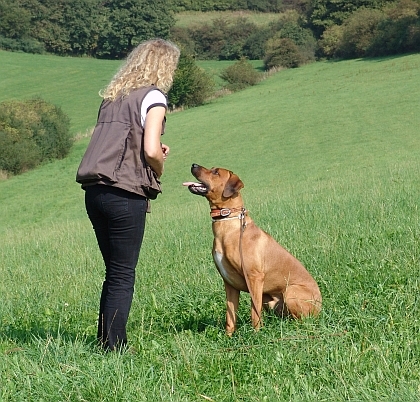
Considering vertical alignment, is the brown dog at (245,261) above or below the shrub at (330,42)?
below

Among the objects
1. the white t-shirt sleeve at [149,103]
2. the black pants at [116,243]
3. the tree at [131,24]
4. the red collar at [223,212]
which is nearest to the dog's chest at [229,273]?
the red collar at [223,212]

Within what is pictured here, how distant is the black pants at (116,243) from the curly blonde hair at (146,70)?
721 mm

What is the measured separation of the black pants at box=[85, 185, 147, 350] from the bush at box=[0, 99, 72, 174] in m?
36.4

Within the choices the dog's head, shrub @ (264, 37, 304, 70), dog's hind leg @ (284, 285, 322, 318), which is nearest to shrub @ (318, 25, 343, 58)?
shrub @ (264, 37, 304, 70)

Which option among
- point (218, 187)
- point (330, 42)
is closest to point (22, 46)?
point (330, 42)

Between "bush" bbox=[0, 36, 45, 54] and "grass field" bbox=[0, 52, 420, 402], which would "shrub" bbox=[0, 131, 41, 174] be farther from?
"bush" bbox=[0, 36, 45, 54]

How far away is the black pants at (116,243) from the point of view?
4414mm

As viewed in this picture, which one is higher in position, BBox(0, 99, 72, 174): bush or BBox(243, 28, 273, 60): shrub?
BBox(243, 28, 273, 60): shrub

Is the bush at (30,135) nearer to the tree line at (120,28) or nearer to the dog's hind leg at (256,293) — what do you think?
the tree line at (120,28)

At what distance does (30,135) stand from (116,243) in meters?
39.0

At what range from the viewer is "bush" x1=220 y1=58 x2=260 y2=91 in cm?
5793

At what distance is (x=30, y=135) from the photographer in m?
41.7

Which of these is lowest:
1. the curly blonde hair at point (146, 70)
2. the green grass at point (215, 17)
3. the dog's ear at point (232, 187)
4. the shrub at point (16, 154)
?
the shrub at point (16, 154)

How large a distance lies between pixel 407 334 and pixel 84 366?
2078mm
